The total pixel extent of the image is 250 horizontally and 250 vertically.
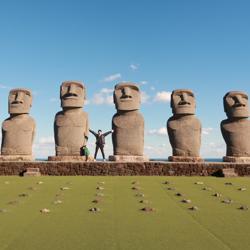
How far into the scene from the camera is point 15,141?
18.1m

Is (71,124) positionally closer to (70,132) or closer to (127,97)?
(70,132)

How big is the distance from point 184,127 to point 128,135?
274 cm

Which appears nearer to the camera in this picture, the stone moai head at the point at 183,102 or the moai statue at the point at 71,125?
the moai statue at the point at 71,125

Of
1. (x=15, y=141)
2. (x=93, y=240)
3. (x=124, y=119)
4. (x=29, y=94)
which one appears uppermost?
(x=29, y=94)

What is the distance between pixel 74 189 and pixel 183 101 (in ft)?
28.7

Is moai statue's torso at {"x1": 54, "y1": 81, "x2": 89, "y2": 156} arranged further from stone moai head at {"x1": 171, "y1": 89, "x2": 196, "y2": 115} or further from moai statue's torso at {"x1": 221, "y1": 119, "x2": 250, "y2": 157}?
moai statue's torso at {"x1": 221, "y1": 119, "x2": 250, "y2": 157}

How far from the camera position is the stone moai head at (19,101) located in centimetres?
1833

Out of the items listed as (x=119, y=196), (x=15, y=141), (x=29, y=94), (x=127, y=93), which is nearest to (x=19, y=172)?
(x=15, y=141)

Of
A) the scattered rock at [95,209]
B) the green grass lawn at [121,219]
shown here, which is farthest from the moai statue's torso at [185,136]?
the scattered rock at [95,209]

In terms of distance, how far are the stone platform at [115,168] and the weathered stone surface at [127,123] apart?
1788 mm

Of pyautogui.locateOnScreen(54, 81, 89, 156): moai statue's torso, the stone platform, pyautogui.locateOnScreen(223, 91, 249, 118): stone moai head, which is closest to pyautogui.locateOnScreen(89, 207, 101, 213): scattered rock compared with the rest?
the stone platform

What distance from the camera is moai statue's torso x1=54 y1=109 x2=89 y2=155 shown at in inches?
701

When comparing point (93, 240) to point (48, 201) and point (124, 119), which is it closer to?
point (48, 201)

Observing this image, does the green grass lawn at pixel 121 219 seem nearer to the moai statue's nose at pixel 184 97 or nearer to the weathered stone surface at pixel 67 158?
the weathered stone surface at pixel 67 158
